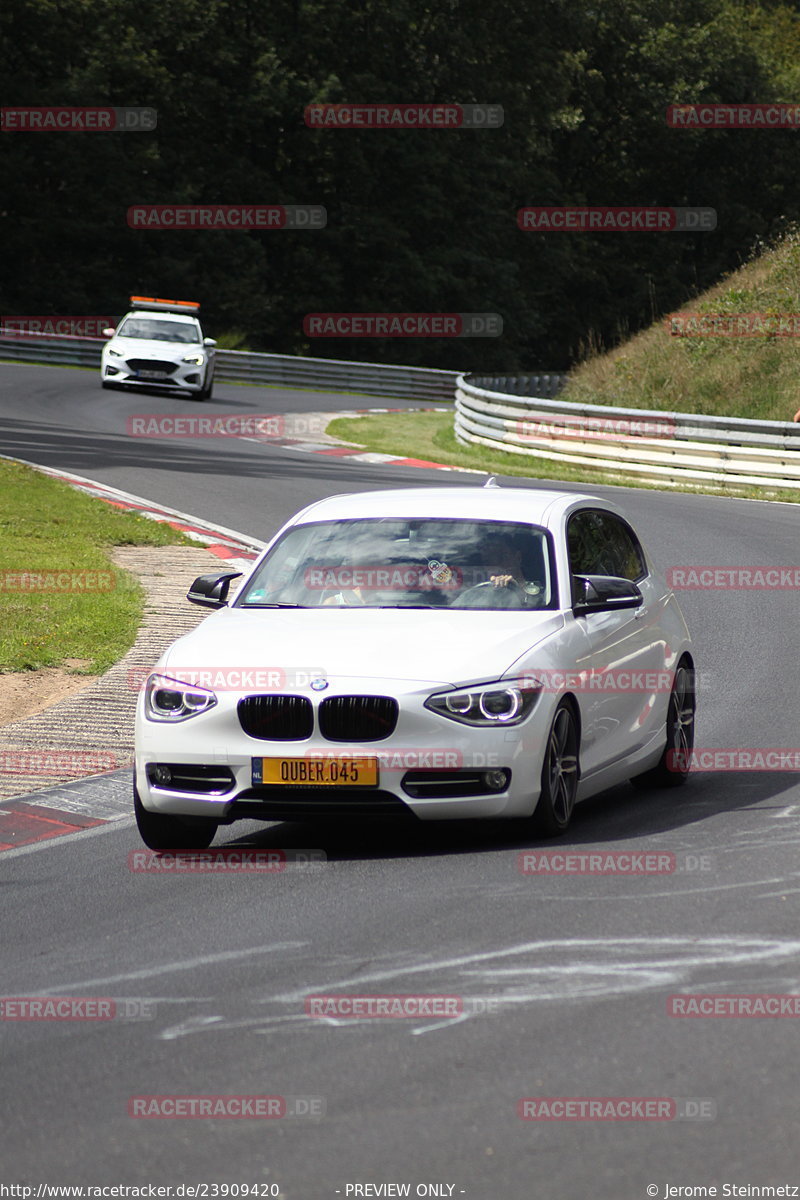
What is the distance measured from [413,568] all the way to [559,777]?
1.39 meters

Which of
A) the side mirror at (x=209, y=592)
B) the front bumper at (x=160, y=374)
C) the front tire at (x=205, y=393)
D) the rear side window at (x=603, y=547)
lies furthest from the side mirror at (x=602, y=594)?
the front tire at (x=205, y=393)

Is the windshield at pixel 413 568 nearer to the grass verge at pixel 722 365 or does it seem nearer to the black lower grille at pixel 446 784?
the black lower grille at pixel 446 784

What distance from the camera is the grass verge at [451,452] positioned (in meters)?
28.8

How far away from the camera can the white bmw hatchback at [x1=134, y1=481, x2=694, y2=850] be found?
7.70 m

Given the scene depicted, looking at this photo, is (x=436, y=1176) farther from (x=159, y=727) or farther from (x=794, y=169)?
(x=794, y=169)

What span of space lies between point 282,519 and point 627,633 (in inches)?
494

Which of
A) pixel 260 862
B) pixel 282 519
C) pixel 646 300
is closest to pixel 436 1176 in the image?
pixel 260 862

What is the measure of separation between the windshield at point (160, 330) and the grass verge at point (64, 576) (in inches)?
661

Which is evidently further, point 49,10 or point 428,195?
point 428,195

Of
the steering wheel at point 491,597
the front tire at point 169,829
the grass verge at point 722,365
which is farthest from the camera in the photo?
the grass verge at point 722,365

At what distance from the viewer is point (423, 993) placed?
230 inches

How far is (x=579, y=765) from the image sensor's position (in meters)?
8.34

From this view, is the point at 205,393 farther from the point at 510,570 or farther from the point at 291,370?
the point at 510,570

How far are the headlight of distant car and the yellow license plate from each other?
1.30 ft
